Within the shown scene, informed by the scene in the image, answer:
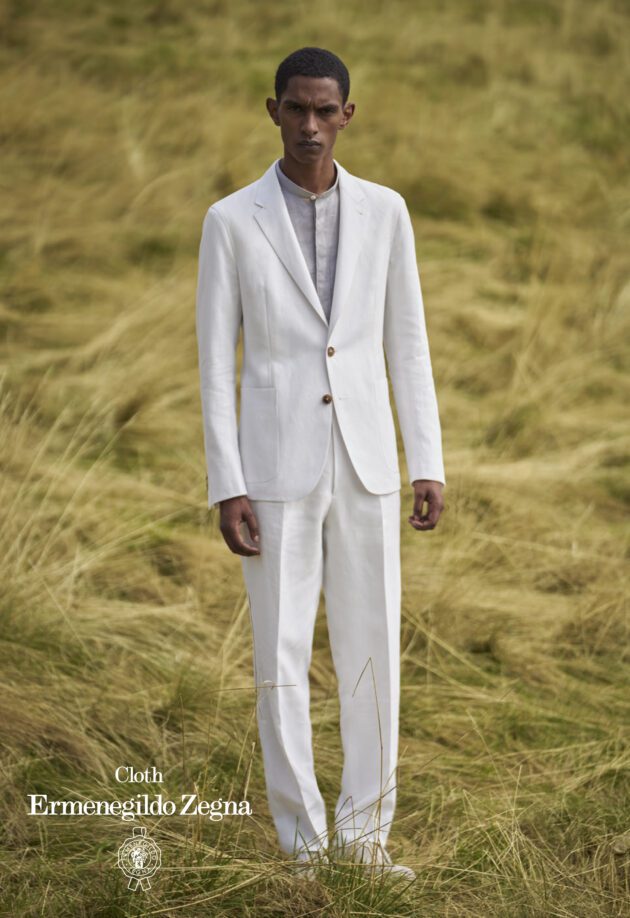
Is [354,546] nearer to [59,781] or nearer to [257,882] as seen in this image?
[257,882]

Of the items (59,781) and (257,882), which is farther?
(59,781)

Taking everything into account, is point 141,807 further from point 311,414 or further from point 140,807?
point 311,414

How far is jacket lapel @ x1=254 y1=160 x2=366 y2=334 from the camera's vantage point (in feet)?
8.48

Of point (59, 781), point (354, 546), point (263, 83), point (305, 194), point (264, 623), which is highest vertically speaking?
point (263, 83)

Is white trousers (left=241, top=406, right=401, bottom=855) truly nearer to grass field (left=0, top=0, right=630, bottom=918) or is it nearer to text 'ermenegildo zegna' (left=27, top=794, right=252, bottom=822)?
grass field (left=0, top=0, right=630, bottom=918)

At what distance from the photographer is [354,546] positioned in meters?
2.71

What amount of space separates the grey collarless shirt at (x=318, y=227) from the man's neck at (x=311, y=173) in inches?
0.5

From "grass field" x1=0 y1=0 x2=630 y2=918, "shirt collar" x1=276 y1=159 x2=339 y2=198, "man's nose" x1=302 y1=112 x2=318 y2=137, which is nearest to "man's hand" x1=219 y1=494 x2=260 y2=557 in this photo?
"grass field" x1=0 y1=0 x2=630 y2=918

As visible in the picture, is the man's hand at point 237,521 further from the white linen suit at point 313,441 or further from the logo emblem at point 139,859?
the logo emblem at point 139,859

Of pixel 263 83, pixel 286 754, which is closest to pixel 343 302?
pixel 286 754

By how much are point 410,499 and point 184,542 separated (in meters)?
1.03

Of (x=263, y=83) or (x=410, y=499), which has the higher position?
(x=263, y=83)

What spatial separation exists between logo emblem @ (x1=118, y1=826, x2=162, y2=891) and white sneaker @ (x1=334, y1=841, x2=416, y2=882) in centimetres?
43

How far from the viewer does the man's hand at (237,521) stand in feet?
8.64
